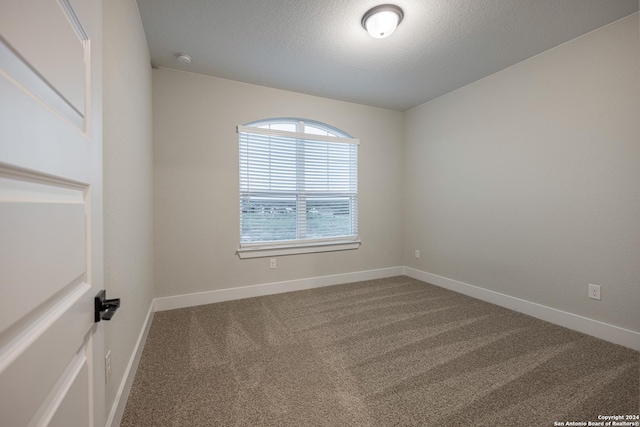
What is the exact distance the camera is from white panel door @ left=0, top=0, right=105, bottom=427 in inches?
15.6

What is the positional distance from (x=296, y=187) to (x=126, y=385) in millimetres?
2524

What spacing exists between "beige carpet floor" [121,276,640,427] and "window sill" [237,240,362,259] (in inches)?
27.4

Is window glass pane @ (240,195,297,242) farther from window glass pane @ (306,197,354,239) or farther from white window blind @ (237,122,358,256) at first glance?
window glass pane @ (306,197,354,239)

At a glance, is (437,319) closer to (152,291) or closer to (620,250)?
(620,250)

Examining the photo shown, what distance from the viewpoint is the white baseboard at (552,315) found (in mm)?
2098

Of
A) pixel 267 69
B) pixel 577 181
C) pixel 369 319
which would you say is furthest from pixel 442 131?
pixel 369 319

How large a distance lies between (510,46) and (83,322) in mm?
3441

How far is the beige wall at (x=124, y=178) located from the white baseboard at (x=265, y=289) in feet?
2.13

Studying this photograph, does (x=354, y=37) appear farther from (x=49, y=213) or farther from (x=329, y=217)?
(x=49, y=213)

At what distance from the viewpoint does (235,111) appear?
312 centimetres

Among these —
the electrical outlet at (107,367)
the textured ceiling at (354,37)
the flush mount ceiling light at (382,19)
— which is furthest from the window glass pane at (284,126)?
the electrical outlet at (107,367)

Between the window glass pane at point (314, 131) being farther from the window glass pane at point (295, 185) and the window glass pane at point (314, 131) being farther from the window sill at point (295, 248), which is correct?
the window sill at point (295, 248)

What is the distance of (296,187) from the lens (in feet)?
11.5

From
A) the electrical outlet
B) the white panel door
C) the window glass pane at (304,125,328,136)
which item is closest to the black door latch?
the white panel door
